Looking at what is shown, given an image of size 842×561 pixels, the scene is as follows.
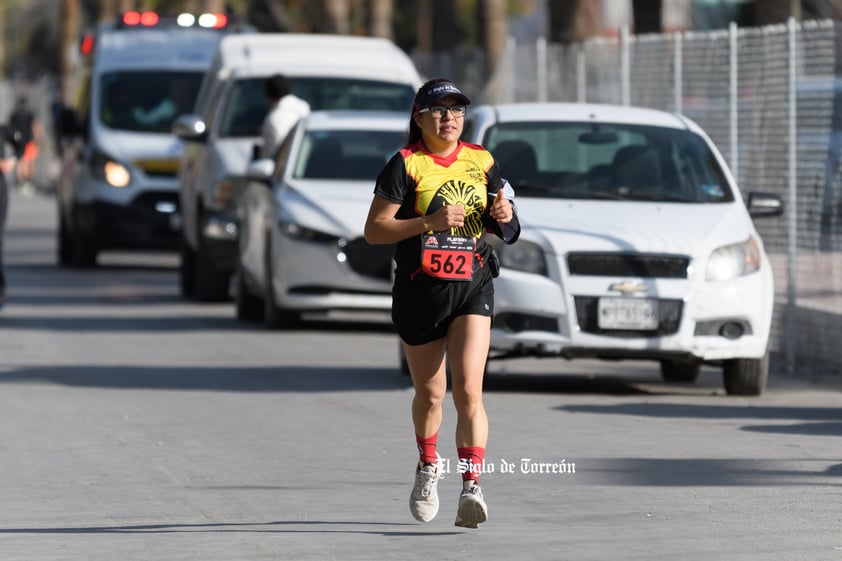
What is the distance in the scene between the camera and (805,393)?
1316 cm

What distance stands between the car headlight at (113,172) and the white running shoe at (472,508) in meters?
15.6

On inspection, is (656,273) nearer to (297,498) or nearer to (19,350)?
(297,498)

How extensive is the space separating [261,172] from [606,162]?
416 centimetres

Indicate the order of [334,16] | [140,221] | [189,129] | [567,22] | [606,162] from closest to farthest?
[606,162] → [189,129] → [140,221] → [567,22] → [334,16]

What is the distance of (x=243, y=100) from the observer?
19.5 meters

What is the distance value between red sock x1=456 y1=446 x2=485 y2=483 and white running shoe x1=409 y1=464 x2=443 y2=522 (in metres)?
0.12

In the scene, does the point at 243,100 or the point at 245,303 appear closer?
the point at 245,303

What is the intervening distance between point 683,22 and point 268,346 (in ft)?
179

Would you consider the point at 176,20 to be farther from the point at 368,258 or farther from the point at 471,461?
the point at 471,461

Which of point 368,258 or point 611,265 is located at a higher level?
point 611,265

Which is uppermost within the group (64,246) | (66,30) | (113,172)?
(113,172)

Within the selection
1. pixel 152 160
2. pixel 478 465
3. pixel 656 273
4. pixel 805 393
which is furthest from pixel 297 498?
pixel 152 160

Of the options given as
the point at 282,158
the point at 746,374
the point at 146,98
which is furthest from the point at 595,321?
the point at 146,98

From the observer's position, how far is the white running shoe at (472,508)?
7895mm
